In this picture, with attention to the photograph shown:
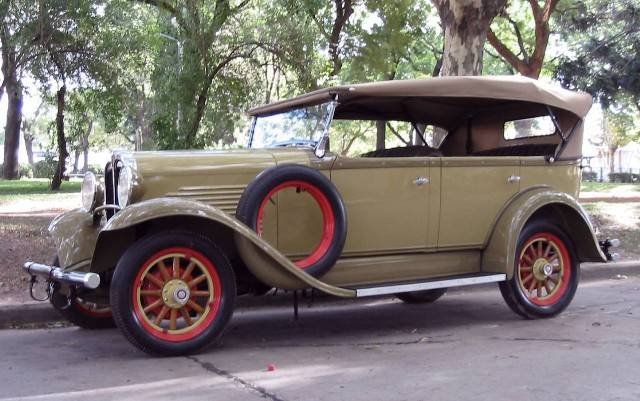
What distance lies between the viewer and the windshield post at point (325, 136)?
18.4ft

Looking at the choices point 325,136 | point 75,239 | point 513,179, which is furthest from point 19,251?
point 513,179

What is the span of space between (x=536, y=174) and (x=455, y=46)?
492cm

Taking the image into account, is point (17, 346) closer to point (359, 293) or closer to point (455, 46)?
point (359, 293)

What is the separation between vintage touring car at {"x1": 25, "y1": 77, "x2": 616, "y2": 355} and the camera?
195 inches

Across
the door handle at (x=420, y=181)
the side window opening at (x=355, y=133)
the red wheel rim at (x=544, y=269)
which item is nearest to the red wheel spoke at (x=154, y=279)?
the side window opening at (x=355, y=133)

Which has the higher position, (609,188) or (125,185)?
(125,185)

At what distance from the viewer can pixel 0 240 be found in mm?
8586

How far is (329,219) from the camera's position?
5.37 metres

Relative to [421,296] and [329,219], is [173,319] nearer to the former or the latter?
[329,219]

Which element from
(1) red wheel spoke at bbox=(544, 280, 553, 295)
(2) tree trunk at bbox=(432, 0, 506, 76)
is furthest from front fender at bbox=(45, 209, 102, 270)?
(2) tree trunk at bbox=(432, 0, 506, 76)

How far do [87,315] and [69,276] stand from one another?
1.32 metres

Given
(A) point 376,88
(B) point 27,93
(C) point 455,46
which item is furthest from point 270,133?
(B) point 27,93

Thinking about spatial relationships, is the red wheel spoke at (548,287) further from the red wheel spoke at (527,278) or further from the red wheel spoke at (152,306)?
the red wheel spoke at (152,306)

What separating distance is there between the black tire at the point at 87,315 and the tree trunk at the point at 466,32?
669 cm
